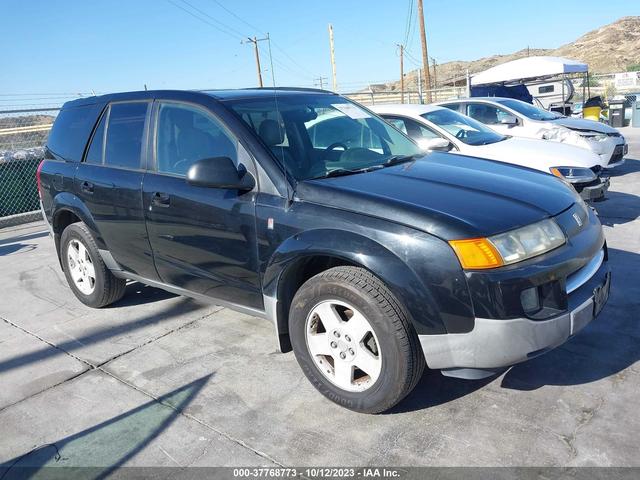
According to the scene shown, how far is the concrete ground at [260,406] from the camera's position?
2672 millimetres

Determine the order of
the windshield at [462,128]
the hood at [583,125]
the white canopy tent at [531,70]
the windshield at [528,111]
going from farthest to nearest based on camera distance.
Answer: the white canopy tent at [531,70] < the windshield at [528,111] < the hood at [583,125] < the windshield at [462,128]

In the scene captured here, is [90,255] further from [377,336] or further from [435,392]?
[435,392]

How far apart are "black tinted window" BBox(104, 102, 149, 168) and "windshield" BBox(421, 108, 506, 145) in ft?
13.8

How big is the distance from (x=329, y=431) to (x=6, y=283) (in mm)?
4656

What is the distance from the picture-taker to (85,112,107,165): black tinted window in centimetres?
440

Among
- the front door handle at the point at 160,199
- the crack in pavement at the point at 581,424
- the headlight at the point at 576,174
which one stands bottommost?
the crack in pavement at the point at 581,424

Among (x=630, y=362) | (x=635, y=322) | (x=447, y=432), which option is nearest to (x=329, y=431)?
(x=447, y=432)

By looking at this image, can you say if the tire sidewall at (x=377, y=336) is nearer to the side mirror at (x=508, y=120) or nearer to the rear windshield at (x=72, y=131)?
the rear windshield at (x=72, y=131)

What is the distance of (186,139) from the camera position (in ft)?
12.2

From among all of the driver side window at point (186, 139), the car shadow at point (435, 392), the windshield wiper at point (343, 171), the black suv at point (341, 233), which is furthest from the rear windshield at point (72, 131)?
the car shadow at point (435, 392)

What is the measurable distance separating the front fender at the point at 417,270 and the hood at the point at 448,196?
96mm

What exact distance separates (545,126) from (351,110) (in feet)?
21.7

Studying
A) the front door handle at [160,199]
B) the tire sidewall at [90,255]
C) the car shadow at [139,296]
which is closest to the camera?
the front door handle at [160,199]

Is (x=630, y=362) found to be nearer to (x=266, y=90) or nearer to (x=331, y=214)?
(x=331, y=214)
